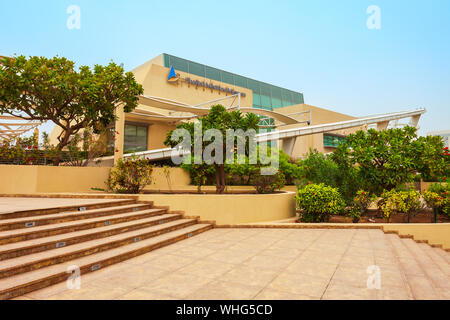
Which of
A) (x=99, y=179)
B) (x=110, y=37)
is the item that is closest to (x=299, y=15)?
(x=110, y=37)

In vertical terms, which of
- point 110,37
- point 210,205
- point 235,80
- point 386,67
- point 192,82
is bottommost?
point 210,205

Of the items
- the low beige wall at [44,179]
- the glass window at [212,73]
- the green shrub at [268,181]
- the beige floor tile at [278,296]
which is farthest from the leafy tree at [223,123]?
the glass window at [212,73]

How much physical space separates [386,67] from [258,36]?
17.0 feet

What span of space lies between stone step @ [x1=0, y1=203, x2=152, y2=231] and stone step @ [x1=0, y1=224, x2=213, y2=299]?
143 cm

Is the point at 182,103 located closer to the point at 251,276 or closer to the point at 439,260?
the point at 439,260

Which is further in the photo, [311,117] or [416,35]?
[311,117]

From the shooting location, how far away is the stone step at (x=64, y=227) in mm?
4477

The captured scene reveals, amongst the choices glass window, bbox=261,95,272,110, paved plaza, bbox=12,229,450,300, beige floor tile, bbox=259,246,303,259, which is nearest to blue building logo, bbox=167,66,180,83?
glass window, bbox=261,95,272,110

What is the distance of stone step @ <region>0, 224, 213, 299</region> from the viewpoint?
334 centimetres

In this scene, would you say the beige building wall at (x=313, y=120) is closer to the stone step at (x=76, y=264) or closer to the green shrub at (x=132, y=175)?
the green shrub at (x=132, y=175)

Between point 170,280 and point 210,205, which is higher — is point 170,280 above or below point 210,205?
below

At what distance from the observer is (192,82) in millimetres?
25172

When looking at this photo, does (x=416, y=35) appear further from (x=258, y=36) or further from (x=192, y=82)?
(x=192, y=82)

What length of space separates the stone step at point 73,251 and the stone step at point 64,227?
53 centimetres
